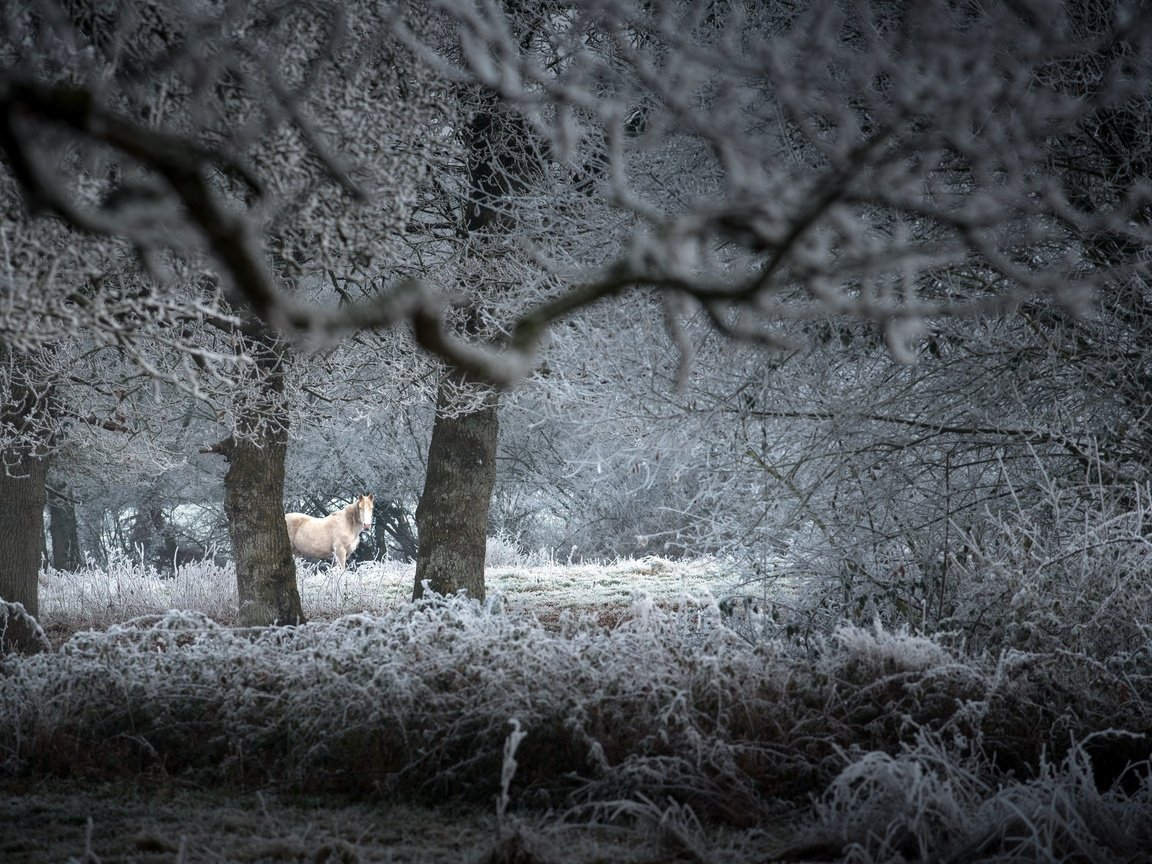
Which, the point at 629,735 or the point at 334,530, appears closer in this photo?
the point at 629,735

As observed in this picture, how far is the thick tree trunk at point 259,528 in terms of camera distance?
9750 mm

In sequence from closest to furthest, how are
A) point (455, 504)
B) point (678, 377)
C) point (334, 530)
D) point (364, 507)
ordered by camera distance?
point (678, 377)
point (455, 504)
point (364, 507)
point (334, 530)

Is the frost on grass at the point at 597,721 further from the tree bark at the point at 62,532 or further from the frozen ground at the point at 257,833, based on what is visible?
the tree bark at the point at 62,532

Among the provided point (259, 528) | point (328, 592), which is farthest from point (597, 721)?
point (328, 592)

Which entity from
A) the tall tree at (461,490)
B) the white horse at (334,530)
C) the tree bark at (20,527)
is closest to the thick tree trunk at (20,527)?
the tree bark at (20,527)

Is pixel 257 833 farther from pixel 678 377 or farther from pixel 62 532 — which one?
pixel 62 532

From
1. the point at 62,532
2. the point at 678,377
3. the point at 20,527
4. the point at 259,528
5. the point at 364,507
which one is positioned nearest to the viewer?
the point at 678,377

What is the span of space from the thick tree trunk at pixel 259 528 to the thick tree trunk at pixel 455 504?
1.36m

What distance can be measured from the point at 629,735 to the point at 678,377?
9.01ft

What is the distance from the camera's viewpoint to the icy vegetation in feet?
11.6

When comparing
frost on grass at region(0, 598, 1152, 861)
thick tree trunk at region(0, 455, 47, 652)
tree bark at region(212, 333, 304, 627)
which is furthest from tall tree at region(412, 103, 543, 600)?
frost on grass at region(0, 598, 1152, 861)

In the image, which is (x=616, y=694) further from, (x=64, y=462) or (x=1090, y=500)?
(x=64, y=462)

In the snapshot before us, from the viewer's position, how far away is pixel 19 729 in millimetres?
4648

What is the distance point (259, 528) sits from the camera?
9820mm
